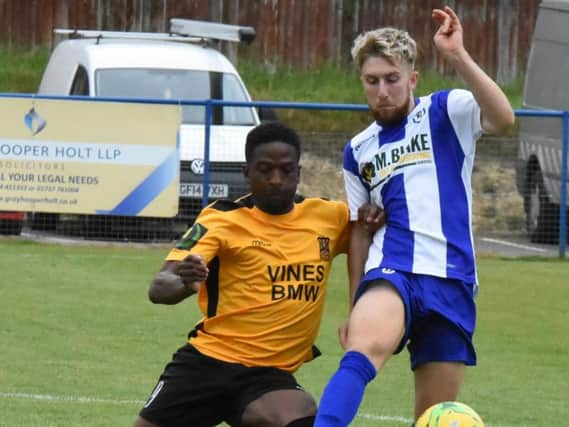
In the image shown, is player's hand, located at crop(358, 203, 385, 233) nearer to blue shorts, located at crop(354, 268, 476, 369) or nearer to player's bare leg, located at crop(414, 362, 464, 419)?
blue shorts, located at crop(354, 268, 476, 369)

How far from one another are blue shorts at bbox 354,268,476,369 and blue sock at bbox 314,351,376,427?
0.32 meters

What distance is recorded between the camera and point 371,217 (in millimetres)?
6461

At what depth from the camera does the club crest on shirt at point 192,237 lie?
6.30 meters

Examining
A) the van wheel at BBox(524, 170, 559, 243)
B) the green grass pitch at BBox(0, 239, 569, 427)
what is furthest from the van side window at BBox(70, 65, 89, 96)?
the van wheel at BBox(524, 170, 559, 243)

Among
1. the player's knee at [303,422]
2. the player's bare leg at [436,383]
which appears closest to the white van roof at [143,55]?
the player's bare leg at [436,383]

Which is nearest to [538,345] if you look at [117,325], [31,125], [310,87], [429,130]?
[117,325]

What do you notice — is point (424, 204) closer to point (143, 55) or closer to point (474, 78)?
point (474, 78)

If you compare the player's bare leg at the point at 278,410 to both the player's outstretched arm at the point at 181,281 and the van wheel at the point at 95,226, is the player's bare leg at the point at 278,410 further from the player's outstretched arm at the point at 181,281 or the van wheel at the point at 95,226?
the van wheel at the point at 95,226

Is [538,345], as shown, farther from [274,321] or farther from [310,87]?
[310,87]

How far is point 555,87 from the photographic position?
18516mm

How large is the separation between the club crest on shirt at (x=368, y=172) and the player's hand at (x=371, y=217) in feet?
0.46

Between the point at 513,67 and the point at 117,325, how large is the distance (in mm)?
18352

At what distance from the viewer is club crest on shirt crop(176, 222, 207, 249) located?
248 inches

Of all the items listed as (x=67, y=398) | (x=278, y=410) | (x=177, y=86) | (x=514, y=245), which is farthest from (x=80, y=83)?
(x=278, y=410)
